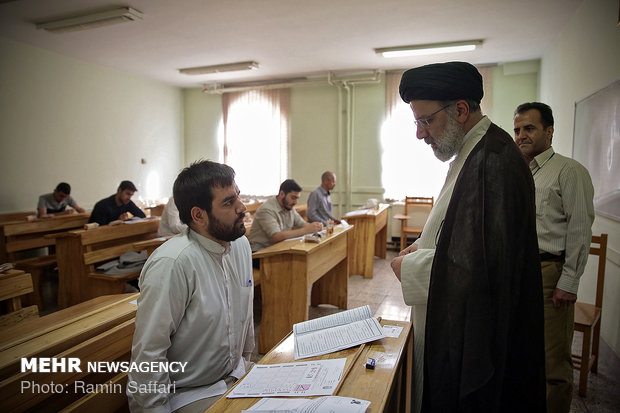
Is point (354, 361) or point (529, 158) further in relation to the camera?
point (529, 158)

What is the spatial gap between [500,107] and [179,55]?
5.66 meters

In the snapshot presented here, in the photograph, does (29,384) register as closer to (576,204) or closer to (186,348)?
(186,348)

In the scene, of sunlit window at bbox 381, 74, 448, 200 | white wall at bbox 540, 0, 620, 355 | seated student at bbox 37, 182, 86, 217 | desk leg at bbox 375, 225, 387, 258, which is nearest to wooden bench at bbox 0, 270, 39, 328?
seated student at bbox 37, 182, 86, 217

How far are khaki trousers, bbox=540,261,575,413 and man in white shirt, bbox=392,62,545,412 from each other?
1049 millimetres

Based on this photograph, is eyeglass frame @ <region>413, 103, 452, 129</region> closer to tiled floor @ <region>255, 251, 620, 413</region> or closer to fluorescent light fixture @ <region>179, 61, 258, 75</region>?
tiled floor @ <region>255, 251, 620, 413</region>

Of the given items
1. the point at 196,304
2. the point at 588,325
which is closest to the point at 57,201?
the point at 196,304

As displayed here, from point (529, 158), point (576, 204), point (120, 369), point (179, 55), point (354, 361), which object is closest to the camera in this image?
point (354, 361)

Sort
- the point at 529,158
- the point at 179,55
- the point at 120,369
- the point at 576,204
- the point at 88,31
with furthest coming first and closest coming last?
the point at 179,55 → the point at 88,31 → the point at 529,158 → the point at 576,204 → the point at 120,369

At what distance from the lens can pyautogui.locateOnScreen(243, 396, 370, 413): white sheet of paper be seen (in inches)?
35.3

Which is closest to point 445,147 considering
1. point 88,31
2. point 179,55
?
point 88,31

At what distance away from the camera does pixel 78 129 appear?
261 inches

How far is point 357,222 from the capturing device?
546cm

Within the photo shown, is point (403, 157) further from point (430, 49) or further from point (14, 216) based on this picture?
point (14, 216)

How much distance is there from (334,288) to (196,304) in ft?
9.50
